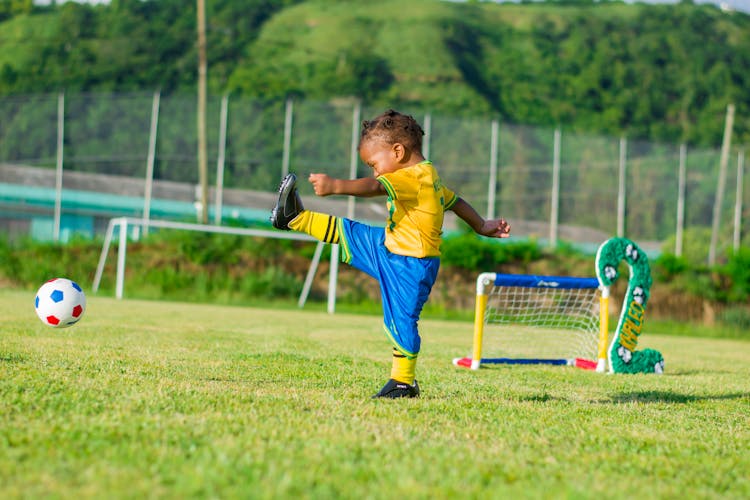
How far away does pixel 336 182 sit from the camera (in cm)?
449

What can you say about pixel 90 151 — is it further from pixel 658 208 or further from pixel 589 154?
pixel 658 208

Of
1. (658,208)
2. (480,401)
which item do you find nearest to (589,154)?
(658,208)

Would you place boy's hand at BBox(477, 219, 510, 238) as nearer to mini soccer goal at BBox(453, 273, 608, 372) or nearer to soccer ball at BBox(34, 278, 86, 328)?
mini soccer goal at BBox(453, 273, 608, 372)

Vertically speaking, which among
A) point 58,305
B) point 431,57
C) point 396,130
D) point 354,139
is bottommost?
point 58,305

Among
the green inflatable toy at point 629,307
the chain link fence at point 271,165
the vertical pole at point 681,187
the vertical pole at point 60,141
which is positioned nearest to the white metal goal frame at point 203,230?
the chain link fence at point 271,165

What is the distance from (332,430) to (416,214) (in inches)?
64.4

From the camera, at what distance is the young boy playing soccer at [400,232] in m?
4.84

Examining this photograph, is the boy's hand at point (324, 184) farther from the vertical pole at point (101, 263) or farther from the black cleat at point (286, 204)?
the vertical pole at point (101, 263)

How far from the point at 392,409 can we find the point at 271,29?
79.8 m

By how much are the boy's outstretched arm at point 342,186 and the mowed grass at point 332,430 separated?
1125 millimetres

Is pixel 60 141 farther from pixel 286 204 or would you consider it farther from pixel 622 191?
pixel 286 204

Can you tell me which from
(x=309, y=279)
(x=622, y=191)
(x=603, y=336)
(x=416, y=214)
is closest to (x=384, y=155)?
(x=416, y=214)

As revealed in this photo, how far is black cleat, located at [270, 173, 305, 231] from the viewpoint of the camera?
467 cm

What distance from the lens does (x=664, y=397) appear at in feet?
19.7
